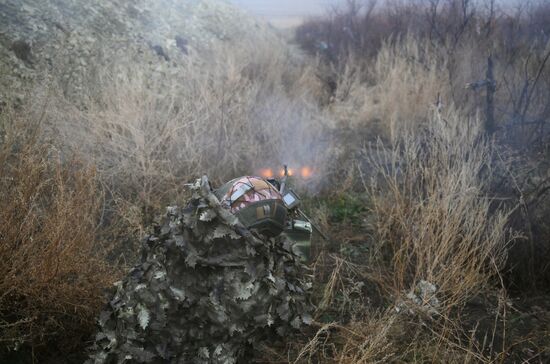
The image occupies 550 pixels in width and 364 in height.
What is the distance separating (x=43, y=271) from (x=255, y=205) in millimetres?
1184

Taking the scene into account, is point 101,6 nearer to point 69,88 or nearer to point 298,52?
point 69,88

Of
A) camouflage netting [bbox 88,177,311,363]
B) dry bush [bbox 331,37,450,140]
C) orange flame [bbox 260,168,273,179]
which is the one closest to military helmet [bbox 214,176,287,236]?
camouflage netting [bbox 88,177,311,363]

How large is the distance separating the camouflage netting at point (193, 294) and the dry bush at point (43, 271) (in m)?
0.41

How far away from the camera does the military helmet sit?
117 inches

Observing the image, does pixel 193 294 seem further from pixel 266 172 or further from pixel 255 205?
pixel 266 172

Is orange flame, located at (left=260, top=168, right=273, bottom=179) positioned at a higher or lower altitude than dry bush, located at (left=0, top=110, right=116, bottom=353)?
lower

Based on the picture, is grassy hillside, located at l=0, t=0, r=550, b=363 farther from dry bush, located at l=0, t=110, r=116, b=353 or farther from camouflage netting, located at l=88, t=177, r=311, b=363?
camouflage netting, located at l=88, t=177, r=311, b=363

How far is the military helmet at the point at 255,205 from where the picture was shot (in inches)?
117

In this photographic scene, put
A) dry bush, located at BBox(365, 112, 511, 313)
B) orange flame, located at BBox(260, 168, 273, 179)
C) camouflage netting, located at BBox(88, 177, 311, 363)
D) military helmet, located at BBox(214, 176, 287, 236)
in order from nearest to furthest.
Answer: camouflage netting, located at BBox(88, 177, 311, 363)
military helmet, located at BBox(214, 176, 287, 236)
dry bush, located at BBox(365, 112, 511, 313)
orange flame, located at BBox(260, 168, 273, 179)

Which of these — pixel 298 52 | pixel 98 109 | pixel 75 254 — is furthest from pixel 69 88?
pixel 298 52

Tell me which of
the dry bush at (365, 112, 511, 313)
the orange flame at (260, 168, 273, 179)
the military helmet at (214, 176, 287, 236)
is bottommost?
the orange flame at (260, 168, 273, 179)

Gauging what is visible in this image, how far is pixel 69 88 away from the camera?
6.55m

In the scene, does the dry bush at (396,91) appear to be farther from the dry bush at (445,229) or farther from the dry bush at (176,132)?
the dry bush at (445,229)

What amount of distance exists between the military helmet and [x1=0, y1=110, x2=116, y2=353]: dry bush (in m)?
0.86
